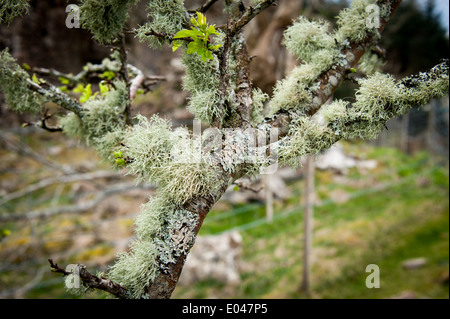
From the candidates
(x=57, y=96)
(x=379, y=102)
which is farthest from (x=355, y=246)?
(x=57, y=96)

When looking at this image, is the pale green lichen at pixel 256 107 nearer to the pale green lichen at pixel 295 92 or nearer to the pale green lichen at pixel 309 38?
the pale green lichen at pixel 295 92

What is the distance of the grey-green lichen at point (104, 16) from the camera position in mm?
1281

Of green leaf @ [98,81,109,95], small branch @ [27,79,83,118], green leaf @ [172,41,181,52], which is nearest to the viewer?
green leaf @ [172,41,181,52]

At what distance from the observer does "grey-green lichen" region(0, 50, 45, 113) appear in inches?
57.7

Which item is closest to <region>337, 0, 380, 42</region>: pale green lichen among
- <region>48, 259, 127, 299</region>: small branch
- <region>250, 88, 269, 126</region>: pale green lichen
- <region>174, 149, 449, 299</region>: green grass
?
<region>250, 88, 269, 126</region>: pale green lichen

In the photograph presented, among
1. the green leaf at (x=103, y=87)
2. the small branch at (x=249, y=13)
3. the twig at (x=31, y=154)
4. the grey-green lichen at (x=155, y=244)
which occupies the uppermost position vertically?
the twig at (x=31, y=154)

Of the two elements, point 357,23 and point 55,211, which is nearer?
point 357,23

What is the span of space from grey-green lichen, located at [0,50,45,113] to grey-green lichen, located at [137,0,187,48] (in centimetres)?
75

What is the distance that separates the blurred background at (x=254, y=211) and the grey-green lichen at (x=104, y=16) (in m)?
0.47

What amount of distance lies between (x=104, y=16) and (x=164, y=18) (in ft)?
1.01

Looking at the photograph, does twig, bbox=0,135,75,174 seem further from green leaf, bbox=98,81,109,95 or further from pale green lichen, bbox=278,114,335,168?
pale green lichen, bbox=278,114,335,168

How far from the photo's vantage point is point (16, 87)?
1.53 metres

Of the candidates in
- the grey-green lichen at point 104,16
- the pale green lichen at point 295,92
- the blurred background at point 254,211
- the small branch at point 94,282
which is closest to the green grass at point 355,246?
the blurred background at point 254,211

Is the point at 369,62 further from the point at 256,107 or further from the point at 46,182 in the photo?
the point at 46,182
